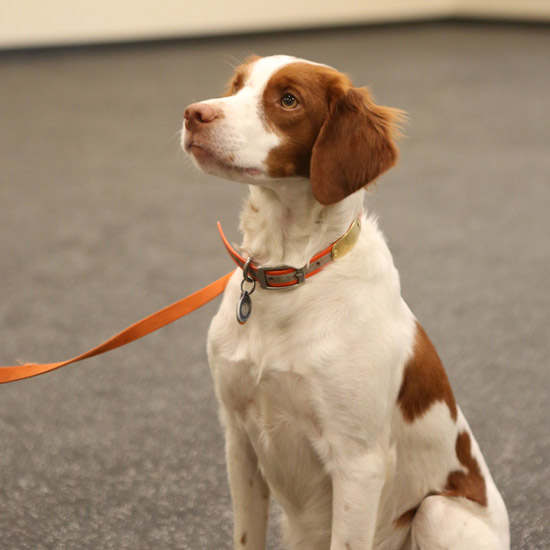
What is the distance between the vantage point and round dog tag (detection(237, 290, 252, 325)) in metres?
1.51

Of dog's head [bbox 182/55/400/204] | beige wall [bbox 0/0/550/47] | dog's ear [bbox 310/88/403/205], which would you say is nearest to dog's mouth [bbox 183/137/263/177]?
dog's head [bbox 182/55/400/204]

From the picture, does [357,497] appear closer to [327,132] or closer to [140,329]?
[140,329]

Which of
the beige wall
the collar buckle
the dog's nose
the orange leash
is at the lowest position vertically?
the beige wall

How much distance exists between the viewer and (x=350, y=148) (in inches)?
56.1

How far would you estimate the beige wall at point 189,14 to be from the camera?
6.95m

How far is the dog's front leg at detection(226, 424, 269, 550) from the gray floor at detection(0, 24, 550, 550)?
0.88ft

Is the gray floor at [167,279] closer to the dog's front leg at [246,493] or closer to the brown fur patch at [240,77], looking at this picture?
the dog's front leg at [246,493]

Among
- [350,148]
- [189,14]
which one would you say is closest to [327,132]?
[350,148]

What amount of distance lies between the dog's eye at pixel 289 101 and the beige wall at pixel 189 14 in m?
5.97

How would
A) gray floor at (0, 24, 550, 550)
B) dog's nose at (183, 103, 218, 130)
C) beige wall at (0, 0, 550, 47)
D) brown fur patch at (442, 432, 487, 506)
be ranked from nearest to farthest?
dog's nose at (183, 103, 218, 130) → brown fur patch at (442, 432, 487, 506) → gray floor at (0, 24, 550, 550) → beige wall at (0, 0, 550, 47)

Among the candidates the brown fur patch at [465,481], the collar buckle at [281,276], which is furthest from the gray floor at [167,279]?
the collar buckle at [281,276]

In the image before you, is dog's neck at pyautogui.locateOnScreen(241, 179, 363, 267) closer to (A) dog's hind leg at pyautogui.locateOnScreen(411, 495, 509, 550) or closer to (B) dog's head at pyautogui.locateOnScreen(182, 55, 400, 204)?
(B) dog's head at pyautogui.locateOnScreen(182, 55, 400, 204)

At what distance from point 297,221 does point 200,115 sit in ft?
0.85

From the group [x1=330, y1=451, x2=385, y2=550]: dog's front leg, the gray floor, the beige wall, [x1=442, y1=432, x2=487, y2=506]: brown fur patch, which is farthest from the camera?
the beige wall
